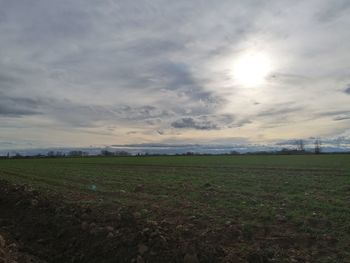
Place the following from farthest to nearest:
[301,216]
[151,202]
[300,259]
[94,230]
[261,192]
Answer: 1. [261,192]
2. [151,202]
3. [301,216]
4. [94,230]
5. [300,259]

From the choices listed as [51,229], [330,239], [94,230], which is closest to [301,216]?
[330,239]

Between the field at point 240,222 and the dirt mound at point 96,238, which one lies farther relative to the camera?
the dirt mound at point 96,238

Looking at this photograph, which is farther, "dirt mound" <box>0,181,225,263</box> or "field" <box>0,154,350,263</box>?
"dirt mound" <box>0,181,225,263</box>

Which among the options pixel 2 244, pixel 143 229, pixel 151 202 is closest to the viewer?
pixel 2 244

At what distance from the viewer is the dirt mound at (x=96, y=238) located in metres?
7.73

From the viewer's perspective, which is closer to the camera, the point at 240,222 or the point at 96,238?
the point at 96,238

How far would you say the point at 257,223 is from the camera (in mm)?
10102

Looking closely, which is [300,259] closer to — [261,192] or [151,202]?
[151,202]

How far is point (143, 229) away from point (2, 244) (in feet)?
10.6

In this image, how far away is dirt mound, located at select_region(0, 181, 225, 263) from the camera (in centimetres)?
773

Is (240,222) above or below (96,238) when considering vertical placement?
above

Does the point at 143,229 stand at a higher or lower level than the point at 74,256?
higher

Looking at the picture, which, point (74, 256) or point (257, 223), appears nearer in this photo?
point (74, 256)

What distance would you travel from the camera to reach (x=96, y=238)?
9242 mm
